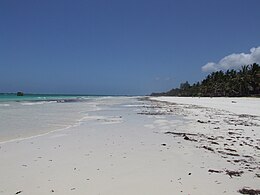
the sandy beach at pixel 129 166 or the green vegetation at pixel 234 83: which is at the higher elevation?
the green vegetation at pixel 234 83

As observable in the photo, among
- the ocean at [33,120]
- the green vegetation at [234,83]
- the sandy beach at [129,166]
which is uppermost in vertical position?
the green vegetation at [234,83]

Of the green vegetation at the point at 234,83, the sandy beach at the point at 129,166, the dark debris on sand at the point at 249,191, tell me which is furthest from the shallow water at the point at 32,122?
the green vegetation at the point at 234,83

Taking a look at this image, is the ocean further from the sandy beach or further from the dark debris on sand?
the dark debris on sand

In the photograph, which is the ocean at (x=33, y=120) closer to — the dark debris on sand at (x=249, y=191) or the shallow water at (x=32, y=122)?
the shallow water at (x=32, y=122)

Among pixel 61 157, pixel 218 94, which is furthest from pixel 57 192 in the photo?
pixel 218 94

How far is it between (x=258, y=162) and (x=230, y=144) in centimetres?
260

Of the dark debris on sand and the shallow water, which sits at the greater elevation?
the dark debris on sand

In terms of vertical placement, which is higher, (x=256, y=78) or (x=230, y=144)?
(x=256, y=78)

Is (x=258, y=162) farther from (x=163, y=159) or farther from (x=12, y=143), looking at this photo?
(x=12, y=143)

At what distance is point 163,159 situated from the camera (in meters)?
7.51

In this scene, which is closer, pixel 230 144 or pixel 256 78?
pixel 230 144

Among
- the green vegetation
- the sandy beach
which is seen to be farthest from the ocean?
the green vegetation

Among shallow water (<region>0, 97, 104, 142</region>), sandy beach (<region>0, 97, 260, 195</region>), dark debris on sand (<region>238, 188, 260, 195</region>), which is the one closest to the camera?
dark debris on sand (<region>238, 188, 260, 195</region>)

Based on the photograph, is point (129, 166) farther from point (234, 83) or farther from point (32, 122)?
point (234, 83)
